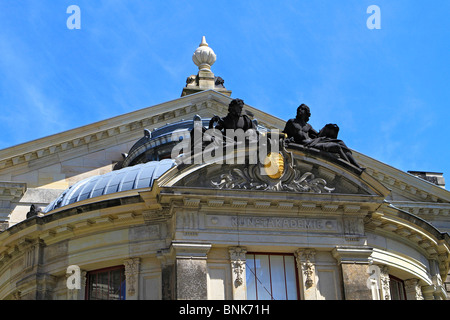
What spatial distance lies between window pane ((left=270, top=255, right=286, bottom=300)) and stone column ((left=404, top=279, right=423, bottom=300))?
5.20 metres

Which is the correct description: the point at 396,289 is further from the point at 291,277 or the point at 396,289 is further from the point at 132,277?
the point at 132,277

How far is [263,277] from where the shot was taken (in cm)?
2939

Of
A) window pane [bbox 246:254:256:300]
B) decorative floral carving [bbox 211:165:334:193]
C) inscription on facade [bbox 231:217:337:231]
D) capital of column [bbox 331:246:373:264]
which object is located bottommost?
window pane [bbox 246:254:256:300]

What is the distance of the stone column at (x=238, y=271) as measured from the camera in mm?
28609

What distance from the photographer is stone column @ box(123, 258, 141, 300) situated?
96.4 feet

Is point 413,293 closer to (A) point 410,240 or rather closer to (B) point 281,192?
(A) point 410,240

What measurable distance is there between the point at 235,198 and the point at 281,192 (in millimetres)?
1464

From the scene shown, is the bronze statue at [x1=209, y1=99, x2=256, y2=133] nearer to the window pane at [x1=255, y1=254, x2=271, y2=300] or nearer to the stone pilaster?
the window pane at [x1=255, y1=254, x2=271, y2=300]

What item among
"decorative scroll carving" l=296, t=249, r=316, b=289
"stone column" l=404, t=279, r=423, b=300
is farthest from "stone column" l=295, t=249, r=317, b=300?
"stone column" l=404, t=279, r=423, b=300

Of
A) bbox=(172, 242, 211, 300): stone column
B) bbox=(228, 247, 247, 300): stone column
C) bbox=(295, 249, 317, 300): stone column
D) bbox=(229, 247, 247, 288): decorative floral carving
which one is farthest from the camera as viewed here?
bbox=(295, 249, 317, 300): stone column

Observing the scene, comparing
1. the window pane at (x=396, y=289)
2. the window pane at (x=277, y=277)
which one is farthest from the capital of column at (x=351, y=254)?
the window pane at (x=396, y=289)

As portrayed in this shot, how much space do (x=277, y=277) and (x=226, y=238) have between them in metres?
2.05

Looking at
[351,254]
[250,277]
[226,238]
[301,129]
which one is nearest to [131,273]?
[226,238]
